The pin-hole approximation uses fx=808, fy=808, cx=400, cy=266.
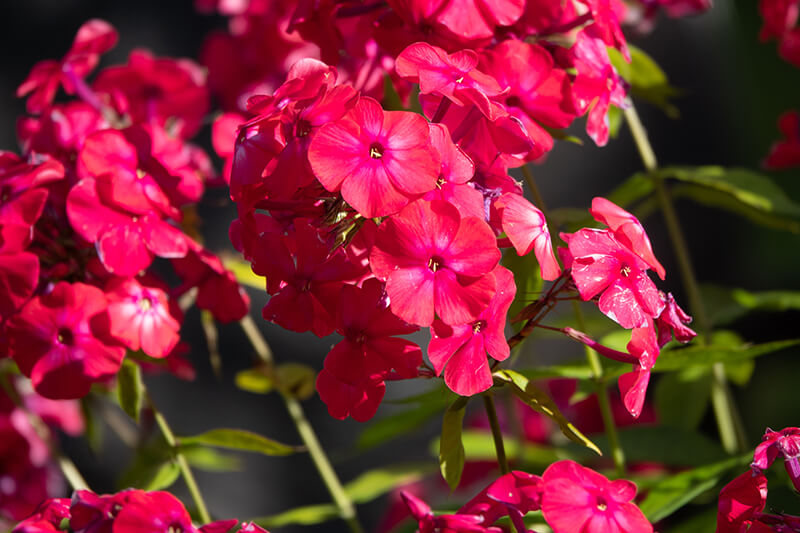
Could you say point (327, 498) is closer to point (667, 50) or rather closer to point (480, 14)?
point (667, 50)

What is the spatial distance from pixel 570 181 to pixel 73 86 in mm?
1045

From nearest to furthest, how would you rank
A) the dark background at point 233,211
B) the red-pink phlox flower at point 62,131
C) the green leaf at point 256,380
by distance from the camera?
the red-pink phlox flower at point 62,131 < the green leaf at point 256,380 < the dark background at point 233,211

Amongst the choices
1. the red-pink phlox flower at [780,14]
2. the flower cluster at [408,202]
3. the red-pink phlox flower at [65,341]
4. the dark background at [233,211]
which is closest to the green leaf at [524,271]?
the flower cluster at [408,202]

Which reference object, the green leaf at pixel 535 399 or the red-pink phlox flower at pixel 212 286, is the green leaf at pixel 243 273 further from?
the green leaf at pixel 535 399

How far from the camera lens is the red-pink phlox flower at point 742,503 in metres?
0.42

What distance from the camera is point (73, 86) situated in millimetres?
674

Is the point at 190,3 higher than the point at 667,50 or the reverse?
higher

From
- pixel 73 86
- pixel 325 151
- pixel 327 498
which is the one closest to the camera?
pixel 325 151

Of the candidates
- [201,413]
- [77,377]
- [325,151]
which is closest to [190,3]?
[201,413]

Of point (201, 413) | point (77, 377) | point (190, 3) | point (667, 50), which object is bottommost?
point (201, 413)

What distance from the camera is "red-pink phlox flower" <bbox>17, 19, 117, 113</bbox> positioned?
2.14 feet

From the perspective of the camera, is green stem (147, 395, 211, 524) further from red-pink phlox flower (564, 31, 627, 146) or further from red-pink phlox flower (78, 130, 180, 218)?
red-pink phlox flower (564, 31, 627, 146)

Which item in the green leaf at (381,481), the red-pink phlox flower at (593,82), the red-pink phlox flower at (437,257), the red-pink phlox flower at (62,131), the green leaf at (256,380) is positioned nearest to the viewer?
the red-pink phlox flower at (437,257)

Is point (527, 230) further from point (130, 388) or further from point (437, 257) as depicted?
point (130, 388)
